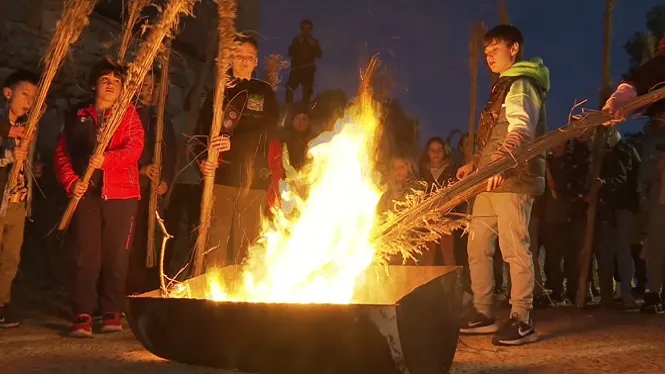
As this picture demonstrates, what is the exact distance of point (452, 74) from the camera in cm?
611

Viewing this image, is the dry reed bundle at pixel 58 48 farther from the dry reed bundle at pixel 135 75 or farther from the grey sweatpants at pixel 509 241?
the grey sweatpants at pixel 509 241

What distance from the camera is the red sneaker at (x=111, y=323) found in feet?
15.0

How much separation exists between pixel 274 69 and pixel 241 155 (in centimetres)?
98

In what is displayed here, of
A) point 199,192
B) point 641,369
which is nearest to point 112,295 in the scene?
point 199,192

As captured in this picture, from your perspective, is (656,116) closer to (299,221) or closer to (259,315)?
(299,221)

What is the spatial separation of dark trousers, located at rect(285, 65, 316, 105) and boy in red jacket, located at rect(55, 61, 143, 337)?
24.5 ft

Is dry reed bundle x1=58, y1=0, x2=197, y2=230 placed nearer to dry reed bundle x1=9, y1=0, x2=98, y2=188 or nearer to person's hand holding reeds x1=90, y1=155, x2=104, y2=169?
person's hand holding reeds x1=90, y1=155, x2=104, y2=169

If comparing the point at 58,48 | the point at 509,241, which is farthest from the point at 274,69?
the point at 509,241

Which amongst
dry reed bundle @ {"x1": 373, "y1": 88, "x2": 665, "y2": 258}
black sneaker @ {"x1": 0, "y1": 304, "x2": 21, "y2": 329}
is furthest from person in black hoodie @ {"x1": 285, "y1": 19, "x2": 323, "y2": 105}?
dry reed bundle @ {"x1": 373, "y1": 88, "x2": 665, "y2": 258}

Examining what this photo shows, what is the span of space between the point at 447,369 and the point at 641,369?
3.55 feet

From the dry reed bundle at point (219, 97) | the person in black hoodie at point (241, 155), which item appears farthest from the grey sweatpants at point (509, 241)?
the dry reed bundle at point (219, 97)

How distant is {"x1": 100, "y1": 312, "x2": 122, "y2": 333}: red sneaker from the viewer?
180 inches

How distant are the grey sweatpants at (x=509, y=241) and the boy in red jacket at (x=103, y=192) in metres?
2.45

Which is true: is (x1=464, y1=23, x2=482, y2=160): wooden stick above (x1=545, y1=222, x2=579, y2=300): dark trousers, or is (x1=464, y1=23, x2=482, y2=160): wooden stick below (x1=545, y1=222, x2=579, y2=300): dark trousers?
above
